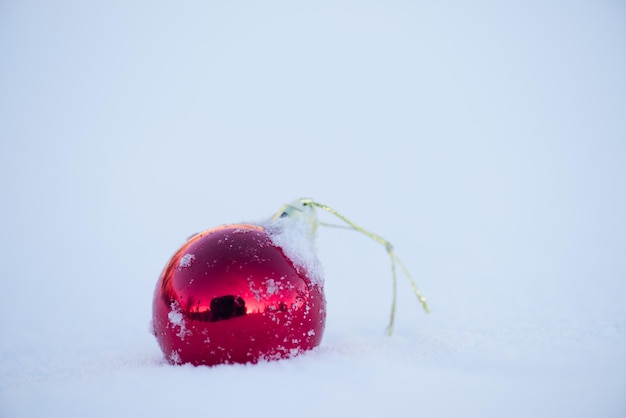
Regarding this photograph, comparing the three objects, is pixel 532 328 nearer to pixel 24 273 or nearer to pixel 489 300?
pixel 489 300

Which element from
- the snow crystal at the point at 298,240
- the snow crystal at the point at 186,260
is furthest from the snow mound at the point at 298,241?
the snow crystal at the point at 186,260

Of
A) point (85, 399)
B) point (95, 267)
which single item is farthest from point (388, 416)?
point (95, 267)

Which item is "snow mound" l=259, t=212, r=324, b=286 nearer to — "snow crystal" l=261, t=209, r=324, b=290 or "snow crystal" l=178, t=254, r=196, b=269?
"snow crystal" l=261, t=209, r=324, b=290

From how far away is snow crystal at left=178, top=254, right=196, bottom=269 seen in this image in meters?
0.77

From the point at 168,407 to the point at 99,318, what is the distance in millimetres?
812

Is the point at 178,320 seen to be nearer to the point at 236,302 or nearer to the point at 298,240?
the point at 236,302

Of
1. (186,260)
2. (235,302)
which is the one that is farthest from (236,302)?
(186,260)

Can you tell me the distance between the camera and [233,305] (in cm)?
73

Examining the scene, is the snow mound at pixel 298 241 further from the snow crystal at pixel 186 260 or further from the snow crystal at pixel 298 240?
the snow crystal at pixel 186 260

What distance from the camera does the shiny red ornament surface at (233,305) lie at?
0.73 metres

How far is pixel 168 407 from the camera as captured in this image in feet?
1.96

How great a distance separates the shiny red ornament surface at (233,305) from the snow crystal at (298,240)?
Result: 0.02 m

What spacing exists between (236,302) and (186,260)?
4.5 inches

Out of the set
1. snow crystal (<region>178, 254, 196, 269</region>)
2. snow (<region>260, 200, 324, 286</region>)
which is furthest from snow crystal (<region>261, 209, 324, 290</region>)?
snow crystal (<region>178, 254, 196, 269</region>)
